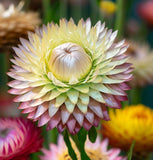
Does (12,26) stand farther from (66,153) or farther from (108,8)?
(108,8)

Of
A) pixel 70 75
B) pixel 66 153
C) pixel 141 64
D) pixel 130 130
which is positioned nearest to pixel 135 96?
pixel 141 64

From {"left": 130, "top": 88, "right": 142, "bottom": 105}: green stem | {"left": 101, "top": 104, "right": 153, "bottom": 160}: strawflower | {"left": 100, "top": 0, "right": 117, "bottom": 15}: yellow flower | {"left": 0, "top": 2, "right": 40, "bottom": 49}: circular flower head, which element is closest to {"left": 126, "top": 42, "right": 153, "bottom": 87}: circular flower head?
{"left": 130, "top": 88, "right": 142, "bottom": 105}: green stem

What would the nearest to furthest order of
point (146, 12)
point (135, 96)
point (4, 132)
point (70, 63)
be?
point (70, 63) < point (4, 132) < point (135, 96) < point (146, 12)

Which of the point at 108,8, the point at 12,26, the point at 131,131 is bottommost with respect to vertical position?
the point at 131,131

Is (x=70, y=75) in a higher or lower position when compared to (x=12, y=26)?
lower

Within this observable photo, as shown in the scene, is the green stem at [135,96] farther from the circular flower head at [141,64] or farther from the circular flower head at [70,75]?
the circular flower head at [70,75]

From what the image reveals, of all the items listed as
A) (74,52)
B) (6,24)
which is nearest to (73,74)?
(74,52)

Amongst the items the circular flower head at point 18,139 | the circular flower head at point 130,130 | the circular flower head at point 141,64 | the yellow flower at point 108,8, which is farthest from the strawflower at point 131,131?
the yellow flower at point 108,8

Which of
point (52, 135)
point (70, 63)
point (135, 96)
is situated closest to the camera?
point (70, 63)
